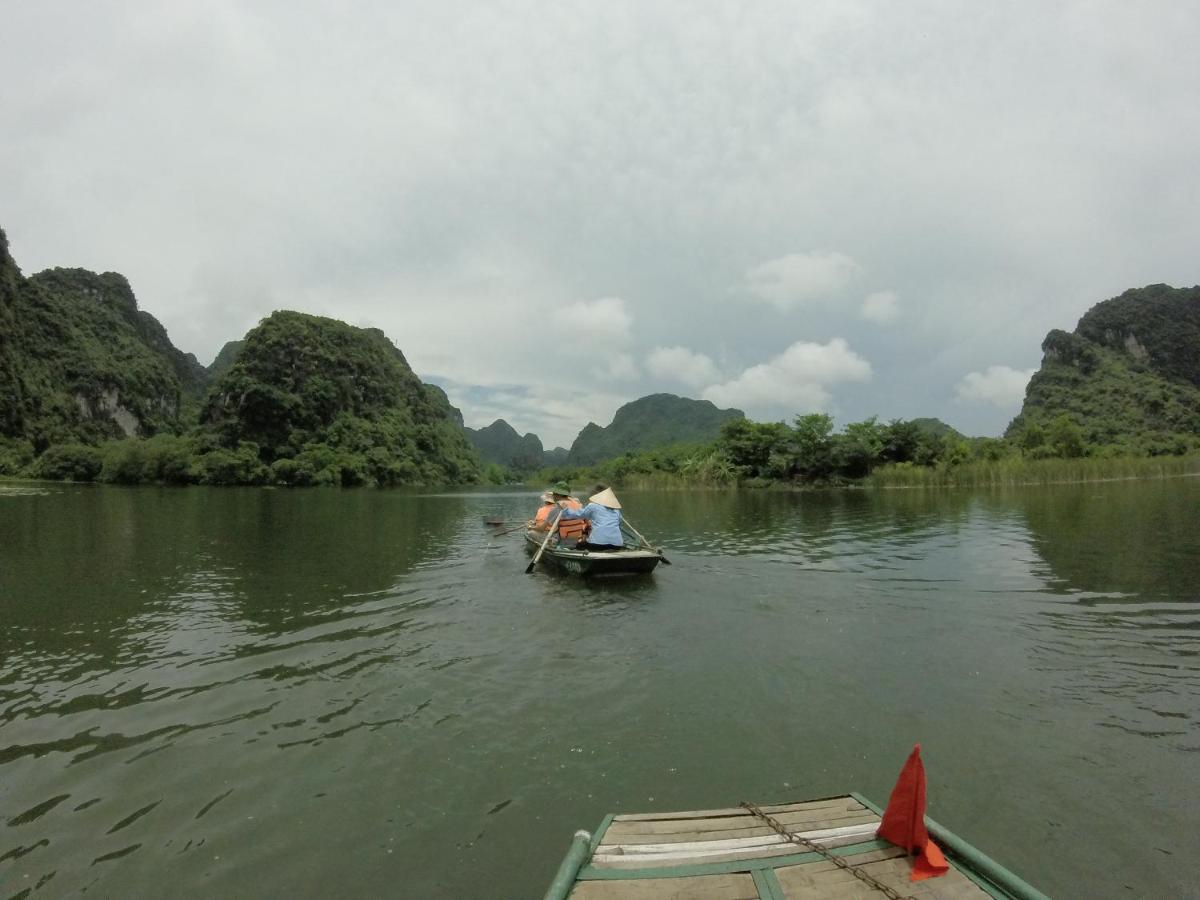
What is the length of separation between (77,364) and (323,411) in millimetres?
35519

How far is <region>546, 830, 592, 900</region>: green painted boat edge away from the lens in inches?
105

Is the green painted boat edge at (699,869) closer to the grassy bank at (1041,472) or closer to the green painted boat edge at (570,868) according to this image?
the green painted boat edge at (570,868)

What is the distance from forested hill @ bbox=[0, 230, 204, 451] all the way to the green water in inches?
3307

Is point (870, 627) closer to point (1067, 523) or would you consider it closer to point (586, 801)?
point (586, 801)

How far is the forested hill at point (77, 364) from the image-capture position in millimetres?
75375

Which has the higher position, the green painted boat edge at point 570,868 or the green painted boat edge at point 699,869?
the green painted boat edge at point 570,868

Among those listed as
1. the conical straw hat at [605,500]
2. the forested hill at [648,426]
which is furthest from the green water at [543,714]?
the forested hill at [648,426]

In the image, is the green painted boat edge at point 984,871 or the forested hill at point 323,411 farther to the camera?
the forested hill at point 323,411

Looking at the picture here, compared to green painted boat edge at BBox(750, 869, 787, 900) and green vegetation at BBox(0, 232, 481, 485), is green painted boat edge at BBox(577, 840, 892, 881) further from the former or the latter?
green vegetation at BBox(0, 232, 481, 485)

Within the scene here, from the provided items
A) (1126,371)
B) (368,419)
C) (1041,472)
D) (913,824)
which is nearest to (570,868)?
(913,824)

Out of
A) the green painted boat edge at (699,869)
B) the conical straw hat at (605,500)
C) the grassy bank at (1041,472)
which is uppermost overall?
the grassy bank at (1041,472)

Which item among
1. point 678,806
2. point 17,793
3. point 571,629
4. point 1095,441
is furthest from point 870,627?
point 1095,441

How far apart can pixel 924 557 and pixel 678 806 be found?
465 inches

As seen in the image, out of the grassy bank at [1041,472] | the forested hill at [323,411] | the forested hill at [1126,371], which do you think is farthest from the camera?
the forested hill at [323,411]
